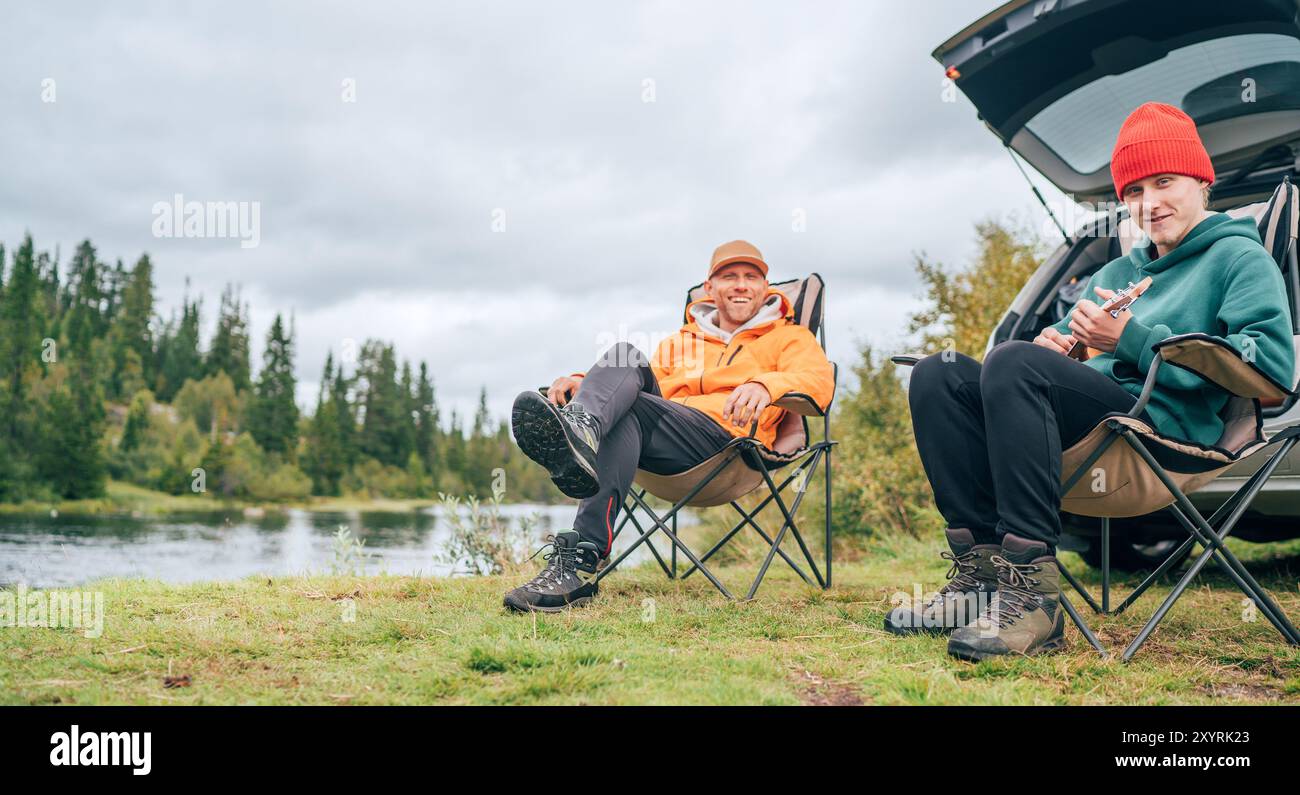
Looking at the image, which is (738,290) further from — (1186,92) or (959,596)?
(1186,92)

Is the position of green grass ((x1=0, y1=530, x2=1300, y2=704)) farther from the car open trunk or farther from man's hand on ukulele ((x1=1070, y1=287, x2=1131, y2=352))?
the car open trunk

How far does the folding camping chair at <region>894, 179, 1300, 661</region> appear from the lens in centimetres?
182

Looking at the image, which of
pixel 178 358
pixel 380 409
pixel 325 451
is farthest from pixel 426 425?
pixel 178 358

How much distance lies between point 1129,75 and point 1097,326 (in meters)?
1.62

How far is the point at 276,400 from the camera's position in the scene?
1829 inches

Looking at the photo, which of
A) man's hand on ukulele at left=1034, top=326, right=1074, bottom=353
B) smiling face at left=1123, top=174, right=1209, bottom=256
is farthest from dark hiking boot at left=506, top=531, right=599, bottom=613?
smiling face at left=1123, top=174, right=1209, bottom=256

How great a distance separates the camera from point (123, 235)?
200 ft

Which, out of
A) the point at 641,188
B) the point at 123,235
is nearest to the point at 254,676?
the point at 641,188

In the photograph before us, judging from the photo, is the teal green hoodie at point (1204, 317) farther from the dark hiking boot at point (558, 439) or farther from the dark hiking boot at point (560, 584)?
the dark hiking boot at point (560, 584)

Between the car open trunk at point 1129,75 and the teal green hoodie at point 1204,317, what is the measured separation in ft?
3.26

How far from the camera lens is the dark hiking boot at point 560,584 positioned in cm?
236

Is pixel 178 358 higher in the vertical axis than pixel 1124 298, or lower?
higher
